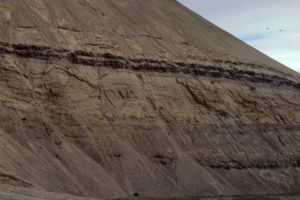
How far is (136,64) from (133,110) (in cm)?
434

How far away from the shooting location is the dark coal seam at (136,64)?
41.2 meters

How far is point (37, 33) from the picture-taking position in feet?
141

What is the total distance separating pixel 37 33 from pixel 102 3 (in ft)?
35.9

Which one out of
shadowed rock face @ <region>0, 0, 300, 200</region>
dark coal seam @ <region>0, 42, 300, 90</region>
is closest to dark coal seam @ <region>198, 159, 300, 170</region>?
shadowed rock face @ <region>0, 0, 300, 200</region>

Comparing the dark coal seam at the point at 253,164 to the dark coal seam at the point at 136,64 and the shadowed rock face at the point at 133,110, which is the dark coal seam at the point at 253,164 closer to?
the shadowed rock face at the point at 133,110

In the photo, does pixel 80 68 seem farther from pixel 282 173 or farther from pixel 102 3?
pixel 282 173

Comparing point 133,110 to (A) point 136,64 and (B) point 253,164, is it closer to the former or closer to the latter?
(A) point 136,64

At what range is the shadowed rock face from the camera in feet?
118

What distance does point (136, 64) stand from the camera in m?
46.0

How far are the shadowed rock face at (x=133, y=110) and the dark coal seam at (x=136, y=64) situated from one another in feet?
0.27

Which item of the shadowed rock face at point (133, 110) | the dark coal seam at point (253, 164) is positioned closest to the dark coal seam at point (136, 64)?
the shadowed rock face at point (133, 110)

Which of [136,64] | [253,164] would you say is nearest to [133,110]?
[136,64]

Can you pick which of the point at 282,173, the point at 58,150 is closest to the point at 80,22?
the point at 58,150

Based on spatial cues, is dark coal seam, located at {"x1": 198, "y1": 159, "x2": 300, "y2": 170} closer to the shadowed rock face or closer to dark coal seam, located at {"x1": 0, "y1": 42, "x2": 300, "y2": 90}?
the shadowed rock face
